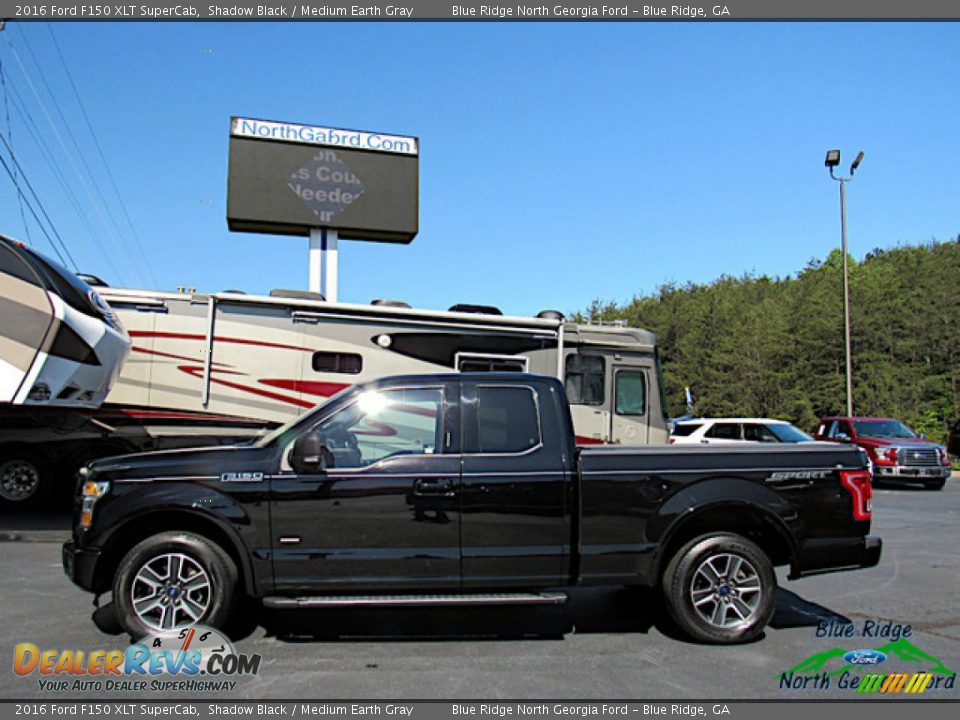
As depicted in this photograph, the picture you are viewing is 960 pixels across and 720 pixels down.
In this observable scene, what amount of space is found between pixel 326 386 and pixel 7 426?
4664 mm

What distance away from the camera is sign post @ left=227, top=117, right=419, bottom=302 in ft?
62.7

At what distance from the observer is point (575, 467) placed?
16.8 ft

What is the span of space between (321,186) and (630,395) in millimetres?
11416

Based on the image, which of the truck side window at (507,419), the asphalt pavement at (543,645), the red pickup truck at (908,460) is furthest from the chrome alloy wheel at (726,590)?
the red pickup truck at (908,460)

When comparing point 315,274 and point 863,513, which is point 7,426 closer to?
point 315,274

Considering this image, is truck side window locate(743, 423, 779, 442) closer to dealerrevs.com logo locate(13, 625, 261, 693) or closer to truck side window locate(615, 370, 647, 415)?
truck side window locate(615, 370, 647, 415)

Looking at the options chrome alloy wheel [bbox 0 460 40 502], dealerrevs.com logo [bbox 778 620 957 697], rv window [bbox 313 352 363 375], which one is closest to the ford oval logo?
dealerrevs.com logo [bbox 778 620 957 697]

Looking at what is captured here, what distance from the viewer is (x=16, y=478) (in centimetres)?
1091

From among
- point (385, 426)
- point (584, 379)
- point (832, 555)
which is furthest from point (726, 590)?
point (584, 379)

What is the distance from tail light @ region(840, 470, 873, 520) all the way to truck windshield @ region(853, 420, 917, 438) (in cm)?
1470

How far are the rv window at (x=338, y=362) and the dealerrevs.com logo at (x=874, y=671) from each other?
777cm

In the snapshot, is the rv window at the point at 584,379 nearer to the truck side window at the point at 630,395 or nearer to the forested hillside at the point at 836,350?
the truck side window at the point at 630,395

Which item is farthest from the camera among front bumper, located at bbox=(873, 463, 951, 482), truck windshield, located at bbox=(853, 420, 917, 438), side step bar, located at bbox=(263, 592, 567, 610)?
truck windshield, located at bbox=(853, 420, 917, 438)

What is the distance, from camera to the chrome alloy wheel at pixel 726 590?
5105 mm
